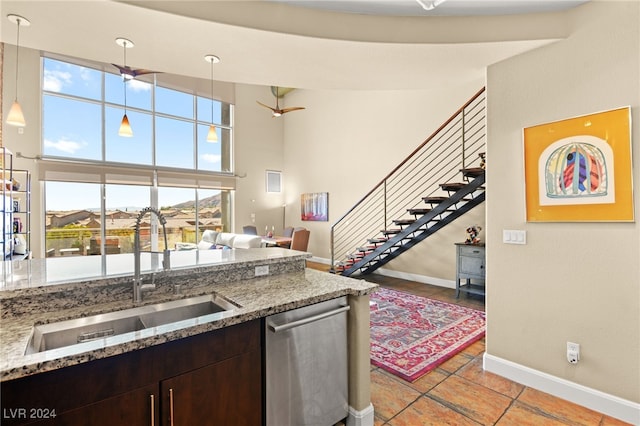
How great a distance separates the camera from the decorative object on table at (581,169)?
1906mm

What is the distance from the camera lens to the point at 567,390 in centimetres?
215

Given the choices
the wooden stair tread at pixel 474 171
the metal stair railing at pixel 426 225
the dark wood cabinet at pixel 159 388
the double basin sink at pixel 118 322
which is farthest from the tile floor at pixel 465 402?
the wooden stair tread at pixel 474 171

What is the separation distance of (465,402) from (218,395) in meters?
1.80

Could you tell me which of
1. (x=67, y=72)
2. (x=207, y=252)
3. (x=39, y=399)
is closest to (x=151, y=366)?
(x=39, y=399)

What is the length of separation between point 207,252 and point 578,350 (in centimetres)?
288

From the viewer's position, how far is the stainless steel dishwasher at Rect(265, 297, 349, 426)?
1543 mm

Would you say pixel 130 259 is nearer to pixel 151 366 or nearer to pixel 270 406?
pixel 151 366

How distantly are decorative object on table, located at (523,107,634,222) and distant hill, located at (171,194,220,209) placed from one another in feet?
25.7

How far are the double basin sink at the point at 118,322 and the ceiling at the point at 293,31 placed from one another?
1.74m

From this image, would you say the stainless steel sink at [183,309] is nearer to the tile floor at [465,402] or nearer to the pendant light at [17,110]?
the tile floor at [465,402]

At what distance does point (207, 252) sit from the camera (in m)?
2.50

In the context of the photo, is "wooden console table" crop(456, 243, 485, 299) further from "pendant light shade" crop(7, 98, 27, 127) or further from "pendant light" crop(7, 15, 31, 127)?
"pendant light shade" crop(7, 98, 27, 127)

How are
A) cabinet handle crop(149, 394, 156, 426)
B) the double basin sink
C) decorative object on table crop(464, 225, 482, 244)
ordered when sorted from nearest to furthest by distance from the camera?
cabinet handle crop(149, 394, 156, 426) → the double basin sink → decorative object on table crop(464, 225, 482, 244)

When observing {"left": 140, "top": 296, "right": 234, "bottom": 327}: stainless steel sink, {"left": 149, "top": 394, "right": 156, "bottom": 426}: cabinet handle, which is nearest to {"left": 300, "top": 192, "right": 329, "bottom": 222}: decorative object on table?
{"left": 140, "top": 296, "right": 234, "bottom": 327}: stainless steel sink
